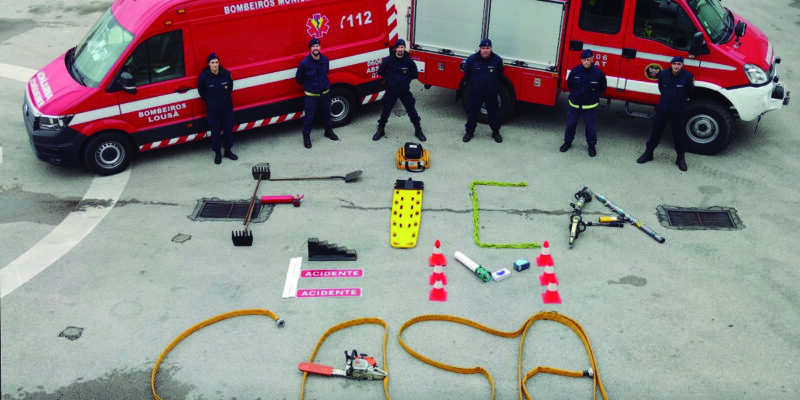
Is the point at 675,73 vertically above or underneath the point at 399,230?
above

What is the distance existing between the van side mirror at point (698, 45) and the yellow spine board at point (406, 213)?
4303 millimetres

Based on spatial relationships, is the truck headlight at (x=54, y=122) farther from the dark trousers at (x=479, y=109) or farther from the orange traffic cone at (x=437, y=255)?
the dark trousers at (x=479, y=109)

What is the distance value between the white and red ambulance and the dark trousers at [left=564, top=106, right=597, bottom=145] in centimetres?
352

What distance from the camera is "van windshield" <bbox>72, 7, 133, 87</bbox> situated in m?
9.98

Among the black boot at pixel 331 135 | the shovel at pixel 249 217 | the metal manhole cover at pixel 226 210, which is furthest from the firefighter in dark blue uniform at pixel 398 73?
the metal manhole cover at pixel 226 210

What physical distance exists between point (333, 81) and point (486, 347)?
18.8 ft

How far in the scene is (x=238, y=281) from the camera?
8164 millimetres

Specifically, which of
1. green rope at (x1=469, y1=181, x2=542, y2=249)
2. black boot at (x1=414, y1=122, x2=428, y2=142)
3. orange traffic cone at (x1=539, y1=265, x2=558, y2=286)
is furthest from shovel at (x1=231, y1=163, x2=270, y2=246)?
orange traffic cone at (x1=539, y1=265, x2=558, y2=286)

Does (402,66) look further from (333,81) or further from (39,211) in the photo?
(39,211)

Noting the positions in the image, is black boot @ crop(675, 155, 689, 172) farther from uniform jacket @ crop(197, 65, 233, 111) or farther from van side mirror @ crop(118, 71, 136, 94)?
van side mirror @ crop(118, 71, 136, 94)

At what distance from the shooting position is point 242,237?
28.6 ft

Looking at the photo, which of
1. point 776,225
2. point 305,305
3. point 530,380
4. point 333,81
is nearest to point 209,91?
point 333,81

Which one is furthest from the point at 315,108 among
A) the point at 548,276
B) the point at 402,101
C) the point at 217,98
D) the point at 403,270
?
the point at 548,276

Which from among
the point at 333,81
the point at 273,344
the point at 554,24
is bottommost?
the point at 273,344
